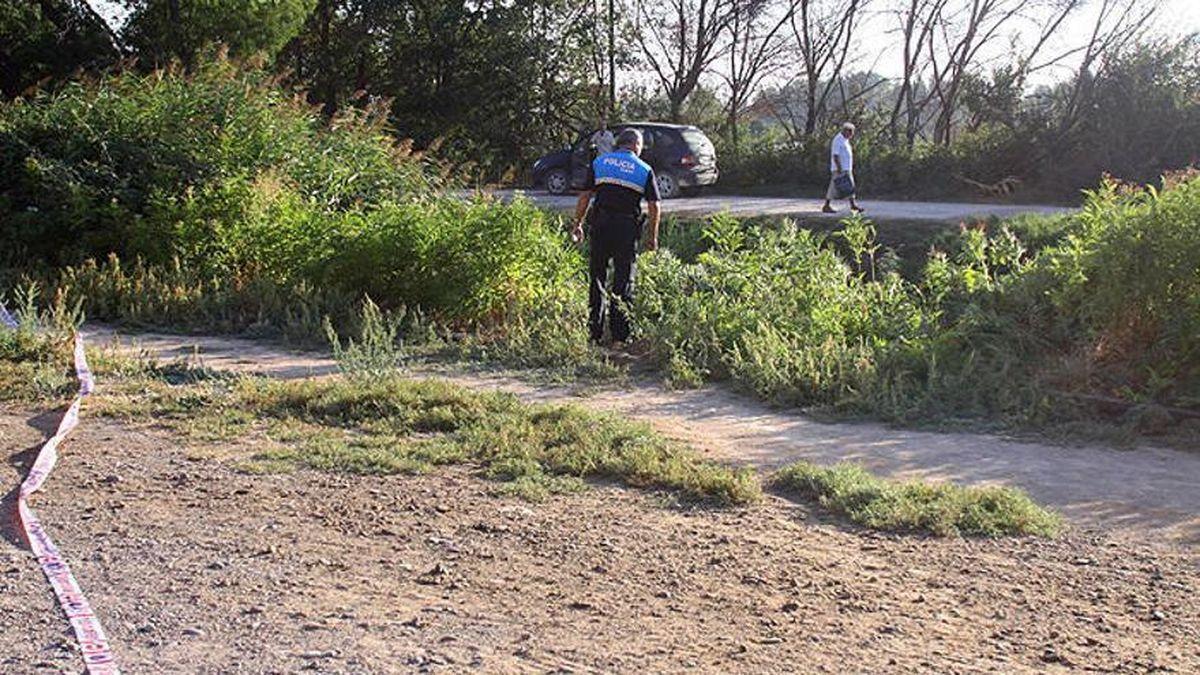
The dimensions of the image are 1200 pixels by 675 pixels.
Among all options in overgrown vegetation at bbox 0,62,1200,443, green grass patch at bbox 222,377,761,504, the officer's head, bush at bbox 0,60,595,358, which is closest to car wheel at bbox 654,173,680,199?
overgrown vegetation at bbox 0,62,1200,443

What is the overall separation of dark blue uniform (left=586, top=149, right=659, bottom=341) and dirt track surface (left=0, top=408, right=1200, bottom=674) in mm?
4756

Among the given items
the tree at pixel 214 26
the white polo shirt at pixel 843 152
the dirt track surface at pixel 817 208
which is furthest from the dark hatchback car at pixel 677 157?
the tree at pixel 214 26

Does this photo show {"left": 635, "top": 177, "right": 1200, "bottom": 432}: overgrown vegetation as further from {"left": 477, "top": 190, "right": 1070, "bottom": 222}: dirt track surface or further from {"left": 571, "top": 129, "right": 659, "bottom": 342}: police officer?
{"left": 477, "top": 190, "right": 1070, "bottom": 222}: dirt track surface

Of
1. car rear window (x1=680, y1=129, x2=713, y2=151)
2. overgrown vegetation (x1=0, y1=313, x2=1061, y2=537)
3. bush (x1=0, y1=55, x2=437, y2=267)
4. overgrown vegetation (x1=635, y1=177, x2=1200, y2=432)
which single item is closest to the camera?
overgrown vegetation (x1=0, y1=313, x2=1061, y2=537)

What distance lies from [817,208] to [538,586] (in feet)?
67.6

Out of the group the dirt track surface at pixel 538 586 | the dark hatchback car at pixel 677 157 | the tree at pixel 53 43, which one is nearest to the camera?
the dirt track surface at pixel 538 586

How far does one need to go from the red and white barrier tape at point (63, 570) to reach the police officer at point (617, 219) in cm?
472

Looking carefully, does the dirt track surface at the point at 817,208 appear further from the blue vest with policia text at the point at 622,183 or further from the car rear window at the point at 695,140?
the blue vest with policia text at the point at 622,183

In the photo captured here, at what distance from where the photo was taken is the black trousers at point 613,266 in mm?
11086

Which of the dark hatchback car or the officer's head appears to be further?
the dark hatchback car

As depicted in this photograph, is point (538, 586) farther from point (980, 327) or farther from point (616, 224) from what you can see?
point (616, 224)

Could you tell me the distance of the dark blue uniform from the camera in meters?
11.0

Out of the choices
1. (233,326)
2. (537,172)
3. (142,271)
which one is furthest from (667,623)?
(537,172)

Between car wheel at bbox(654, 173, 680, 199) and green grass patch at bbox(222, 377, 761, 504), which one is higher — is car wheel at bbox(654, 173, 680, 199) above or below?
above
